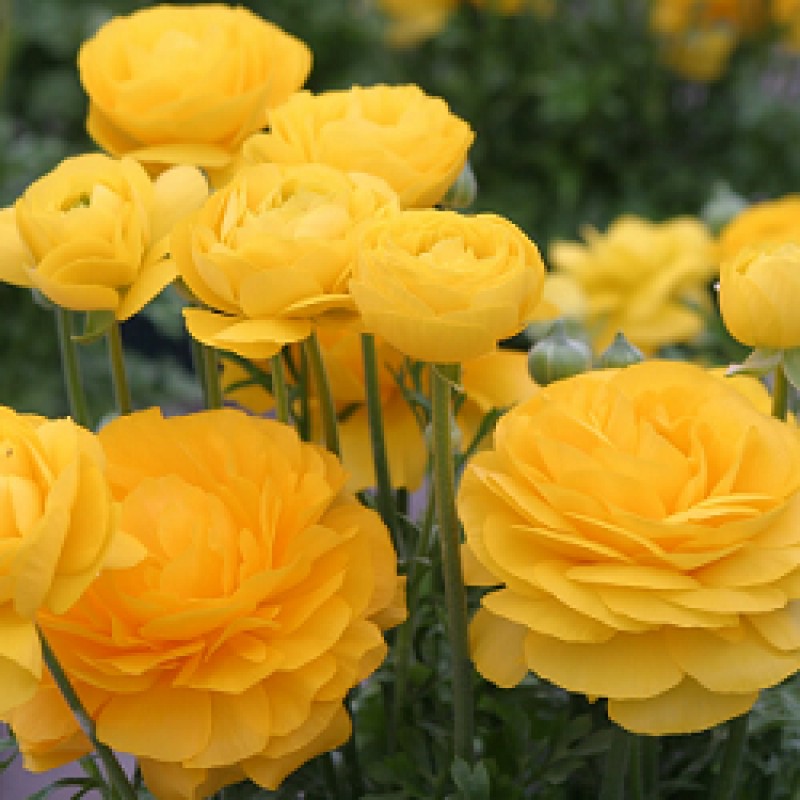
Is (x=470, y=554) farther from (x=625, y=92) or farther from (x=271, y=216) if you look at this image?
(x=625, y=92)

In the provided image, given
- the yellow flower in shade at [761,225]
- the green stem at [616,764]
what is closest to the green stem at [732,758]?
the green stem at [616,764]

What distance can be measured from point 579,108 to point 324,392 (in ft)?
4.71

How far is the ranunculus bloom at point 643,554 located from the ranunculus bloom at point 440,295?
4 cm

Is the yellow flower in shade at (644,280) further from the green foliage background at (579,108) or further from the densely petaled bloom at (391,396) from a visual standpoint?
the green foliage background at (579,108)

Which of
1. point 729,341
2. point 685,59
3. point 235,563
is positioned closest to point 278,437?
point 235,563

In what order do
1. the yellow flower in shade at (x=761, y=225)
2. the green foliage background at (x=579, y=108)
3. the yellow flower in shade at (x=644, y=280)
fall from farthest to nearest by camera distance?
the green foliage background at (x=579, y=108) < the yellow flower in shade at (x=644, y=280) < the yellow flower in shade at (x=761, y=225)

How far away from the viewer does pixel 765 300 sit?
0.43m

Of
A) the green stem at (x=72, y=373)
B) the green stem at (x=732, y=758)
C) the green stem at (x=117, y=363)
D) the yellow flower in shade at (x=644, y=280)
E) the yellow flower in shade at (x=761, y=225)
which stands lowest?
the yellow flower in shade at (x=644, y=280)

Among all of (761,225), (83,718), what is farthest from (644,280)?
(83,718)

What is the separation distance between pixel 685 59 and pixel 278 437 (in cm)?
163

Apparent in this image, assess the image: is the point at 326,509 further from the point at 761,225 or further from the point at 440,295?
the point at 761,225

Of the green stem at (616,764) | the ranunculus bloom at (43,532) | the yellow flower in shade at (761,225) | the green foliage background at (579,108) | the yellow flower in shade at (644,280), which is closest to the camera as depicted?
the ranunculus bloom at (43,532)

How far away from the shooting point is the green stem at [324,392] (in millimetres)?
442

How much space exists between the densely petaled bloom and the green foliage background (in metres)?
1.35
